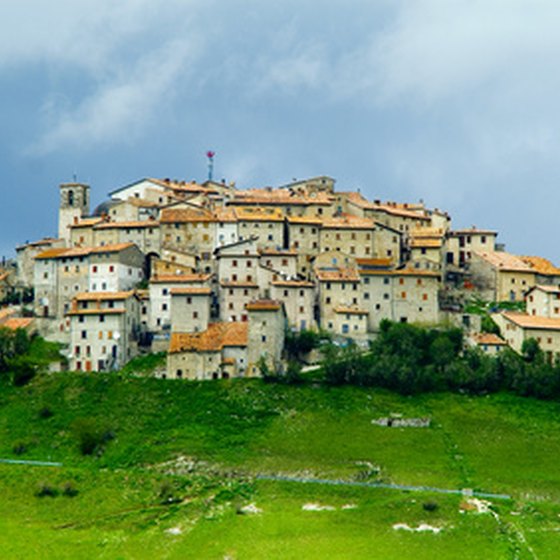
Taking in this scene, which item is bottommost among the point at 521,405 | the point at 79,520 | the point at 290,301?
the point at 79,520

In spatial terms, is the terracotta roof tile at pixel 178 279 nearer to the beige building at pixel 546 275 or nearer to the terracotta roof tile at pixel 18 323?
the terracotta roof tile at pixel 18 323

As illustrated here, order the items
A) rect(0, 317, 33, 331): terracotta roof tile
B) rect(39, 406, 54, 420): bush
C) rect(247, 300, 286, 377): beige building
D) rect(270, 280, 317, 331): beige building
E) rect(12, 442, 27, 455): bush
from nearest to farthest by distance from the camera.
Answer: rect(12, 442, 27, 455): bush → rect(39, 406, 54, 420): bush → rect(247, 300, 286, 377): beige building → rect(270, 280, 317, 331): beige building → rect(0, 317, 33, 331): terracotta roof tile

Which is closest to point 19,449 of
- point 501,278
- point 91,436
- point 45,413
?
point 91,436

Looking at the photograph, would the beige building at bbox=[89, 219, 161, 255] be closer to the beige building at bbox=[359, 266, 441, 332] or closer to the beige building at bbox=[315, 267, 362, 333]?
the beige building at bbox=[315, 267, 362, 333]

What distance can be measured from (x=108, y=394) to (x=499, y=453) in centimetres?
3210

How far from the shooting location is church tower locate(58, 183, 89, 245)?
398 feet

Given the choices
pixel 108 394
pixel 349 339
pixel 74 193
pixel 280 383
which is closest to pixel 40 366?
pixel 108 394

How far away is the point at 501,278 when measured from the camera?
109 m

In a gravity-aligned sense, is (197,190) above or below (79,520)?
above

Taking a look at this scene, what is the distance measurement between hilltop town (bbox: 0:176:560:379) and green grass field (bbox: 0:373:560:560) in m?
5.55

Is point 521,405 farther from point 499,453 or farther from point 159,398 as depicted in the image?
point 159,398

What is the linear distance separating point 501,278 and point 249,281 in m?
27.5

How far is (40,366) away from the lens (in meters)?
92.3

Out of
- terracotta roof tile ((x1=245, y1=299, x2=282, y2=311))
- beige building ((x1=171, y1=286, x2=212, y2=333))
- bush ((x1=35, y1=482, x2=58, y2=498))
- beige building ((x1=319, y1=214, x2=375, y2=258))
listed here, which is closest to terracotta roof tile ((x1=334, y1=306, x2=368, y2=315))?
terracotta roof tile ((x1=245, y1=299, x2=282, y2=311))
